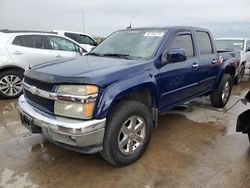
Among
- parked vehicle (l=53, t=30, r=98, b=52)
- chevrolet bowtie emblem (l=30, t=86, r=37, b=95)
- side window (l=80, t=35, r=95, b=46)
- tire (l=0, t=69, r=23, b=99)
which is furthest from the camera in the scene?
side window (l=80, t=35, r=95, b=46)

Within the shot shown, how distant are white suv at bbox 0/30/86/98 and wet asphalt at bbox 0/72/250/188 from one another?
197 cm

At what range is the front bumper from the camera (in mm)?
2627

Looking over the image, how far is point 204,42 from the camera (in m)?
4.95

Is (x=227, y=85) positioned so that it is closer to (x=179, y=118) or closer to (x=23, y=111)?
(x=179, y=118)

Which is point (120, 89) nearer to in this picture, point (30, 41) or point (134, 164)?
point (134, 164)

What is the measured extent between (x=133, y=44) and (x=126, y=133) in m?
1.50

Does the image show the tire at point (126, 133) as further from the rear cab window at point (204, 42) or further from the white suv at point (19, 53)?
the white suv at point (19, 53)

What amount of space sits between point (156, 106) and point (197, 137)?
3.57 feet

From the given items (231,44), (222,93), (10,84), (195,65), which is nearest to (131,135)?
(195,65)

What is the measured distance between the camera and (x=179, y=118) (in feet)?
16.8

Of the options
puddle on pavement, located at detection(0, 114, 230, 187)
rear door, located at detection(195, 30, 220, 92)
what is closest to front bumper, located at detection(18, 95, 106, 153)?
puddle on pavement, located at detection(0, 114, 230, 187)

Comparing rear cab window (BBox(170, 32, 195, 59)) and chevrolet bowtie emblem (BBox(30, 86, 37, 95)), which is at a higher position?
rear cab window (BBox(170, 32, 195, 59))

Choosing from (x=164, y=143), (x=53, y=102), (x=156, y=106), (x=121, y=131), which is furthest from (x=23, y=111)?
(x=164, y=143)

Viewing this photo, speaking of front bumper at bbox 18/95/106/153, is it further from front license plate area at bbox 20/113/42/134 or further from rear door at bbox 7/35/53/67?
rear door at bbox 7/35/53/67
